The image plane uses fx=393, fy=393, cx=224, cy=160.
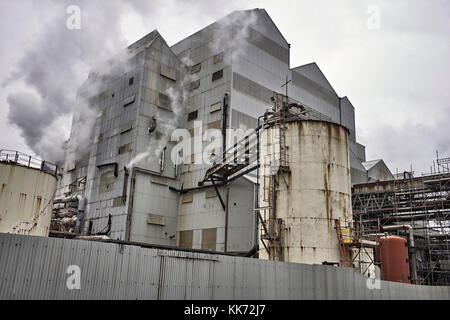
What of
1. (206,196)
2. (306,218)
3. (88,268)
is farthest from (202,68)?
(88,268)

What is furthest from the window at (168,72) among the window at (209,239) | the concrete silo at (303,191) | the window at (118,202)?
the concrete silo at (303,191)

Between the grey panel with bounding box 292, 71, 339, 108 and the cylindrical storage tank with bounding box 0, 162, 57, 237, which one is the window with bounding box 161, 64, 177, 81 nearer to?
the grey panel with bounding box 292, 71, 339, 108

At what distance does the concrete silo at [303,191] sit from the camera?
67.4 ft

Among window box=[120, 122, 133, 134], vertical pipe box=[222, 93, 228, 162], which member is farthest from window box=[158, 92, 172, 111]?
vertical pipe box=[222, 93, 228, 162]

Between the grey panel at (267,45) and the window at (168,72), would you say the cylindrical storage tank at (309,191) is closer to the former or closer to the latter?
the grey panel at (267,45)

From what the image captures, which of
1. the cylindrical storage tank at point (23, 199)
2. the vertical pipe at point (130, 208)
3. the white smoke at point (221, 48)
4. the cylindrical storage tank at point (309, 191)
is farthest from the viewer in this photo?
the white smoke at point (221, 48)

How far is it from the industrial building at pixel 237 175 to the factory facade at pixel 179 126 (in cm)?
12

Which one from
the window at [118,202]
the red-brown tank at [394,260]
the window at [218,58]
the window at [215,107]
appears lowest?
the red-brown tank at [394,260]

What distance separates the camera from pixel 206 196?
32.9 metres

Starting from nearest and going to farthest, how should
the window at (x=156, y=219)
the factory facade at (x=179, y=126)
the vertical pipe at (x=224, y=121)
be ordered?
the factory facade at (x=179, y=126) < the vertical pipe at (x=224, y=121) < the window at (x=156, y=219)

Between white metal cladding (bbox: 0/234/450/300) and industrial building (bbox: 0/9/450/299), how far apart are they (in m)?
0.24

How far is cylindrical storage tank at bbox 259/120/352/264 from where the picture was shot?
806 inches
